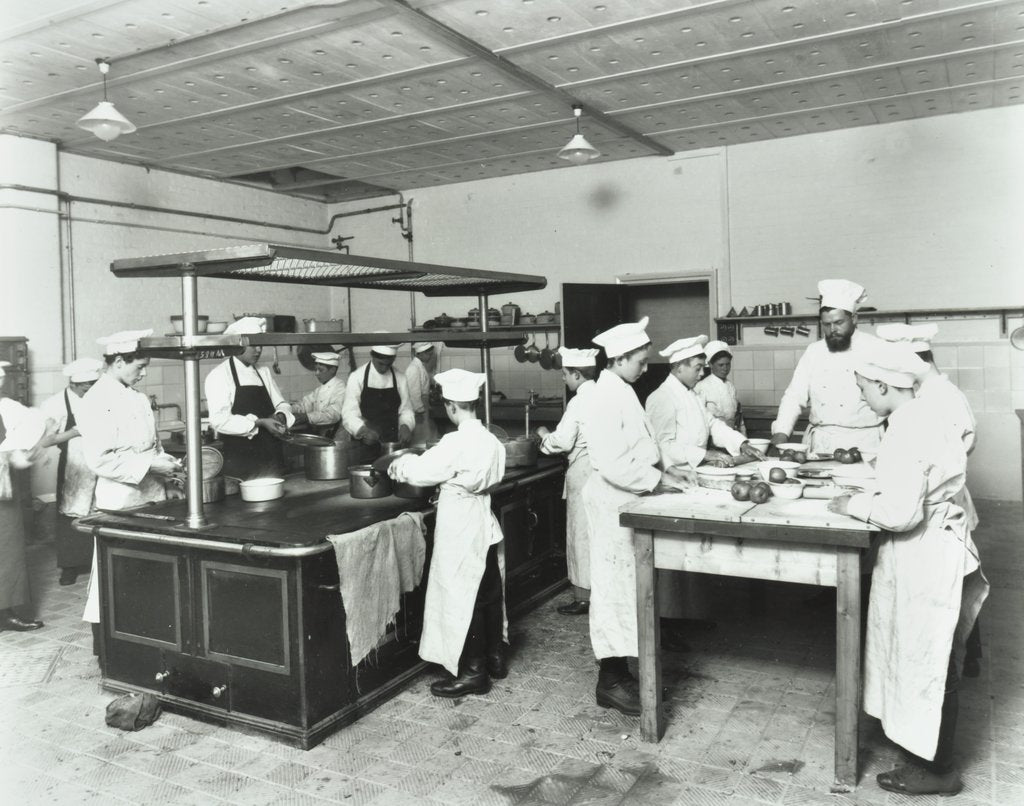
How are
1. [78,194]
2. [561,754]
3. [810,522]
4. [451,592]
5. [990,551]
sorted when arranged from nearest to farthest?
[810,522] → [561,754] → [451,592] → [990,551] → [78,194]

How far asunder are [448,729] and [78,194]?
21.7ft

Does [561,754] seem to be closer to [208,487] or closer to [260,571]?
[260,571]

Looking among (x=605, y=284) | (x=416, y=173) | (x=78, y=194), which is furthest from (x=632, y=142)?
(x=78, y=194)

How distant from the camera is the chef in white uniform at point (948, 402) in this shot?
287 centimetres

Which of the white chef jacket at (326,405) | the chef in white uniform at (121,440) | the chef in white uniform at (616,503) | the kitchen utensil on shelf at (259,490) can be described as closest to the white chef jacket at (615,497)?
the chef in white uniform at (616,503)

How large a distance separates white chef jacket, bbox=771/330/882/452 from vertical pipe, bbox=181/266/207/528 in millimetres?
3377

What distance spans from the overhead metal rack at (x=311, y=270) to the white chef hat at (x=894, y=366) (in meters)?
2.04

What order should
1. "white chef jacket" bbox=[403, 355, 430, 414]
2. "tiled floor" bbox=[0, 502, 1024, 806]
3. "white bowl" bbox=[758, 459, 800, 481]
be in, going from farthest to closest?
"white chef jacket" bbox=[403, 355, 430, 414], "white bowl" bbox=[758, 459, 800, 481], "tiled floor" bbox=[0, 502, 1024, 806]

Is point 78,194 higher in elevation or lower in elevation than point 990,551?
higher

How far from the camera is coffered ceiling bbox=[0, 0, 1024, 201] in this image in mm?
4895

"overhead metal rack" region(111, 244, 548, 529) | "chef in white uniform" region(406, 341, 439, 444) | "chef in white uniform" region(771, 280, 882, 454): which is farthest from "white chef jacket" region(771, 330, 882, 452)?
"chef in white uniform" region(406, 341, 439, 444)

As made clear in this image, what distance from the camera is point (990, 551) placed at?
19.8 ft

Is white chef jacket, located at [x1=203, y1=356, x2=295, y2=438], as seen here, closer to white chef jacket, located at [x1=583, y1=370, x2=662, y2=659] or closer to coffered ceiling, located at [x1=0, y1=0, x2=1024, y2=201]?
coffered ceiling, located at [x1=0, y1=0, x2=1024, y2=201]

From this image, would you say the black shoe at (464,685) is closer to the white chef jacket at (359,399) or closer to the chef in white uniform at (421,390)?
the white chef jacket at (359,399)
